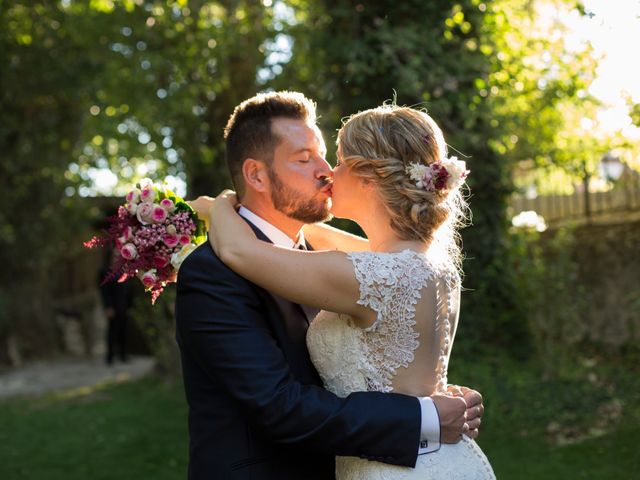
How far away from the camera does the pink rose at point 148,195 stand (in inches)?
135

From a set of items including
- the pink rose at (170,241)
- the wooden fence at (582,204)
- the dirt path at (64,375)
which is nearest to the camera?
the pink rose at (170,241)

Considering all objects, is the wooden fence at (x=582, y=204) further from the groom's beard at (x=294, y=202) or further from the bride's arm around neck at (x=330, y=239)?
the groom's beard at (x=294, y=202)

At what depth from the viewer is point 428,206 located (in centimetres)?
302

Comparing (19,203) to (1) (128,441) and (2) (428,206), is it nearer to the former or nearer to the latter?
(1) (128,441)

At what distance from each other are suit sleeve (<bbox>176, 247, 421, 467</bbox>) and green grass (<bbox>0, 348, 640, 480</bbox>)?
3.91m

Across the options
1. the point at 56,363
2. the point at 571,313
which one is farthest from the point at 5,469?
the point at 56,363

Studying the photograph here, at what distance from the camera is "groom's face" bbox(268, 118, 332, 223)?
3102 millimetres

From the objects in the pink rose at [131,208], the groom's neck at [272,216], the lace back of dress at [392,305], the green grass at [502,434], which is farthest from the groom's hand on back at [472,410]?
the green grass at [502,434]

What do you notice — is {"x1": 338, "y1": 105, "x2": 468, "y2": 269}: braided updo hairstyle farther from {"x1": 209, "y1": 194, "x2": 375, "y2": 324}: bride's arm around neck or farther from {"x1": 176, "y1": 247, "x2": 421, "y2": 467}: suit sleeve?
{"x1": 176, "y1": 247, "x2": 421, "y2": 467}: suit sleeve

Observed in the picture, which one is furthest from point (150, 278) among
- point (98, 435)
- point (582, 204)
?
point (582, 204)

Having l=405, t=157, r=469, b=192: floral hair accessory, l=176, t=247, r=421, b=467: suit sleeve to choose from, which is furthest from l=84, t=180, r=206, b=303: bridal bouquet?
l=405, t=157, r=469, b=192: floral hair accessory

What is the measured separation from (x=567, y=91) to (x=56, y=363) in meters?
11.4

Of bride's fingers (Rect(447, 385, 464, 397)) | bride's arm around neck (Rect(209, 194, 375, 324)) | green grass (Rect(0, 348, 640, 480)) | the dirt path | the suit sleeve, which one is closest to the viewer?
the suit sleeve

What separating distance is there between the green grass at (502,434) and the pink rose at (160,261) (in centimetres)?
390
